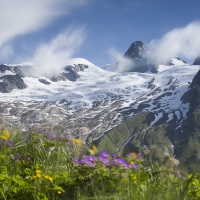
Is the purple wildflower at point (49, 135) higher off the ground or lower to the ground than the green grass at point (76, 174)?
higher

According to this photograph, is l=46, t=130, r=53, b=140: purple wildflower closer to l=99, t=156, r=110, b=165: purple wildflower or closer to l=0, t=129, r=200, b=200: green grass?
l=0, t=129, r=200, b=200: green grass

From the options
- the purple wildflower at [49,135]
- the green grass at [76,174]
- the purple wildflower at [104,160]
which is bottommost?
the green grass at [76,174]

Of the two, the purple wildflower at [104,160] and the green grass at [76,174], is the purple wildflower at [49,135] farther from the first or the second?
the purple wildflower at [104,160]

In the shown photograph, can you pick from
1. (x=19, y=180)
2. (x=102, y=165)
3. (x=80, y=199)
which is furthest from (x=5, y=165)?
(x=80, y=199)

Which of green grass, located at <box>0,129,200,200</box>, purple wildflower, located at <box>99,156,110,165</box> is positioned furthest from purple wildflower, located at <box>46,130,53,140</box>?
purple wildflower, located at <box>99,156,110,165</box>

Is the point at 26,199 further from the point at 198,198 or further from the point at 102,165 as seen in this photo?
the point at 198,198

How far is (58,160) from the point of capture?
278 inches

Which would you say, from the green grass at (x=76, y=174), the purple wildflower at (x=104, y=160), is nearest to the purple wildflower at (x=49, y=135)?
the green grass at (x=76, y=174)

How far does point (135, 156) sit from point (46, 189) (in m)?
1.76

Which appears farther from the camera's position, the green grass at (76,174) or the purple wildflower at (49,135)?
the purple wildflower at (49,135)

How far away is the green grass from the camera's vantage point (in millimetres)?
5441

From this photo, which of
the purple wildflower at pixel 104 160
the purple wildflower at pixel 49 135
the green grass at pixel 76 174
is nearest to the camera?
the green grass at pixel 76 174

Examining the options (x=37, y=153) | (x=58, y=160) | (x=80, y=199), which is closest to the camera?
(x=80, y=199)

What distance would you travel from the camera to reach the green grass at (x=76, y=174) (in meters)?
5.44
